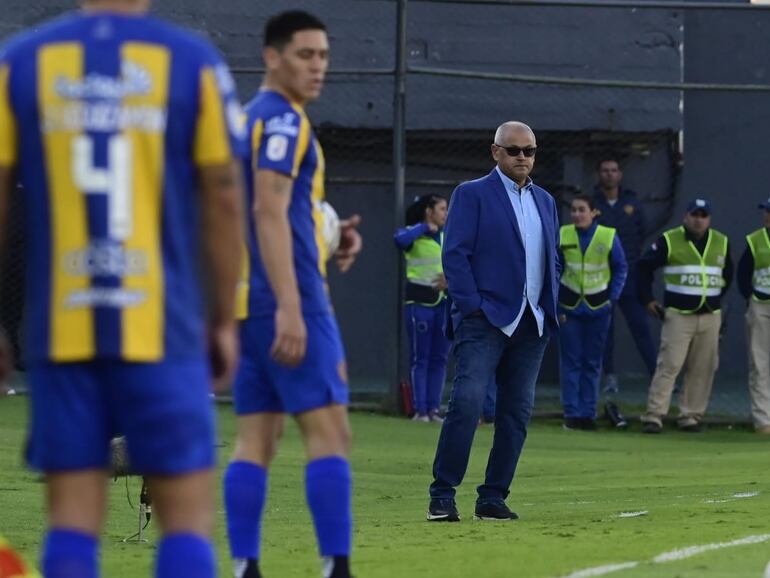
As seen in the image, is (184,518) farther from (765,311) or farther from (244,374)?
(765,311)

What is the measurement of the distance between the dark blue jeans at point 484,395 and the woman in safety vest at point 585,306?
7287 millimetres

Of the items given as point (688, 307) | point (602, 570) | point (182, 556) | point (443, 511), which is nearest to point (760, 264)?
point (688, 307)

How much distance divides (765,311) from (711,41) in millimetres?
3655

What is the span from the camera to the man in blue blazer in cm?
905

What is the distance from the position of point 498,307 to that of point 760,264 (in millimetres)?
8169

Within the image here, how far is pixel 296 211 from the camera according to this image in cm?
602

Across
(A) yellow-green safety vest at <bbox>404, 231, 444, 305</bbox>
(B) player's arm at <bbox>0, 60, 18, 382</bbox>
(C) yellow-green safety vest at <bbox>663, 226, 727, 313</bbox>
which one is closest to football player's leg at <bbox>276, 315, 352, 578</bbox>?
(B) player's arm at <bbox>0, 60, 18, 382</bbox>

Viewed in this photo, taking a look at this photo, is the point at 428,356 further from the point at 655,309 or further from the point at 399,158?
the point at 655,309

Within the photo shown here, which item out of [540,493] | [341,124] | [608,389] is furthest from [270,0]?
[540,493]

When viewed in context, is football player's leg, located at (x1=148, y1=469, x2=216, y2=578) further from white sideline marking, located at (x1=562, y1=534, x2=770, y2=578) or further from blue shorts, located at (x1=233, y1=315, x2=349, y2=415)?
white sideline marking, located at (x1=562, y1=534, x2=770, y2=578)

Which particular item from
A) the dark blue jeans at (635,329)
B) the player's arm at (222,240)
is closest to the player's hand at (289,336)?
the player's arm at (222,240)

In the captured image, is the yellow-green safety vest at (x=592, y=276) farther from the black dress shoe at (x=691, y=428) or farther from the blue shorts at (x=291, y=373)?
the blue shorts at (x=291, y=373)

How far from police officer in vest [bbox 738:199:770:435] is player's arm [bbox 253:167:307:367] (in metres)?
11.5

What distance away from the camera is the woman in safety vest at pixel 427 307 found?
16.4 meters
